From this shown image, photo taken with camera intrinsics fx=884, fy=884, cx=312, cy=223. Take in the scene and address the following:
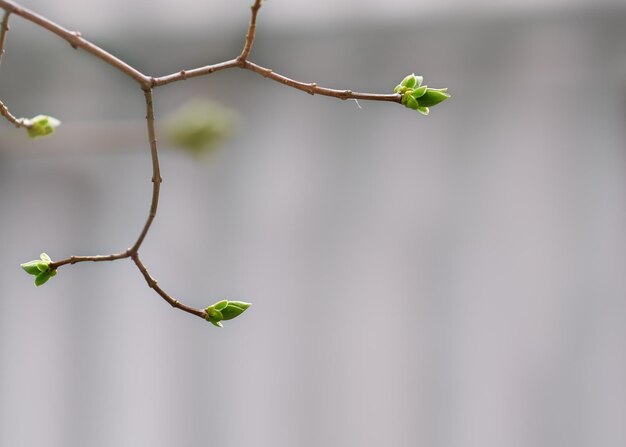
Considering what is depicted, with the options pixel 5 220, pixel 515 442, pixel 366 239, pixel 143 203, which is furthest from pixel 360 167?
pixel 5 220

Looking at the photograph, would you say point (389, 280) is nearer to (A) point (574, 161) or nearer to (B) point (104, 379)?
(A) point (574, 161)

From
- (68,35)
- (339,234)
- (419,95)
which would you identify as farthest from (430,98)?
(339,234)

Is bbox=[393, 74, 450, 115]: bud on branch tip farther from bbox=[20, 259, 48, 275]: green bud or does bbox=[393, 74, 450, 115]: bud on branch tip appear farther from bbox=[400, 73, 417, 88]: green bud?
bbox=[20, 259, 48, 275]: green bud

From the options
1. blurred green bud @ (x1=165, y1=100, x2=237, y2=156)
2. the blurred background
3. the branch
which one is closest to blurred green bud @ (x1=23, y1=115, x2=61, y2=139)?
the branch

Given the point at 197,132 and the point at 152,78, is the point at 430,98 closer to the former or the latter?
the point at 152,78

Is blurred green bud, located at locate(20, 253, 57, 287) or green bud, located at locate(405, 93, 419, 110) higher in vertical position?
green bud, located at locate(405, 93, 419, 110)

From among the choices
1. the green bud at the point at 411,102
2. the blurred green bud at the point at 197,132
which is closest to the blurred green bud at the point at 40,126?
the green bud at the point at 411,102

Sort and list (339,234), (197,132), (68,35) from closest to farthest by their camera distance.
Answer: (68,35), (197,132), (339,234)
